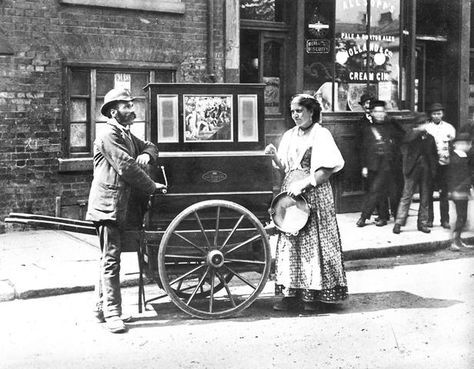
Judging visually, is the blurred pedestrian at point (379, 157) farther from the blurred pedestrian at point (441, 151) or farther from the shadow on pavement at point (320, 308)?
the shadow on pavement at point (320, 308)

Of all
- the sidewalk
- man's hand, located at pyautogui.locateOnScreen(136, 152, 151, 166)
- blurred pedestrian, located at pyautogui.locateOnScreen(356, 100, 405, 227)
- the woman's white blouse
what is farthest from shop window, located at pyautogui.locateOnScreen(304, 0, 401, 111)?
man's hand, located at pyautogui.locateOnScreen(136, 152, 151, 166)

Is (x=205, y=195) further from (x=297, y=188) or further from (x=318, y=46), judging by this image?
(x=318, y=46)

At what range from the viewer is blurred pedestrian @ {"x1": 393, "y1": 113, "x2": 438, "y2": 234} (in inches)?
391

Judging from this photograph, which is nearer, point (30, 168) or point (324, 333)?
point (324, 333)

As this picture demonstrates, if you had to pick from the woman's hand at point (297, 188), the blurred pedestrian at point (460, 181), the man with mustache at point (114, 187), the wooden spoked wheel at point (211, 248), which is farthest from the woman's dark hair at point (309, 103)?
the blurred pedestrian at point (460, 181)

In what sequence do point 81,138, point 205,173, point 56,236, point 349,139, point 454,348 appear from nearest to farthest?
Result: point 454,348, point 205,173, point 56,236, point 81,138, point 349,139

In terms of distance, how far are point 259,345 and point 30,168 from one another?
5590mm

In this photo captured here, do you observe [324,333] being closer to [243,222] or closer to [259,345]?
[259,345]

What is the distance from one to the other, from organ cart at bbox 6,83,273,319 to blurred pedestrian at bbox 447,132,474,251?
13.2ft

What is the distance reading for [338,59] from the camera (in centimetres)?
1187

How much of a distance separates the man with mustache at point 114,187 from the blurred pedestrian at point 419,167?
5.29 meters

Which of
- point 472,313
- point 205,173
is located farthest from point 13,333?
point 472,313

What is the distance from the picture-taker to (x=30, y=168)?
959cm

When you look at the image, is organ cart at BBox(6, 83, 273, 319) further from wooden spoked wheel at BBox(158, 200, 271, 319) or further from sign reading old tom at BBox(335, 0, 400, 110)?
sign reading old tom at BBox(335, 0, 400, 110)
